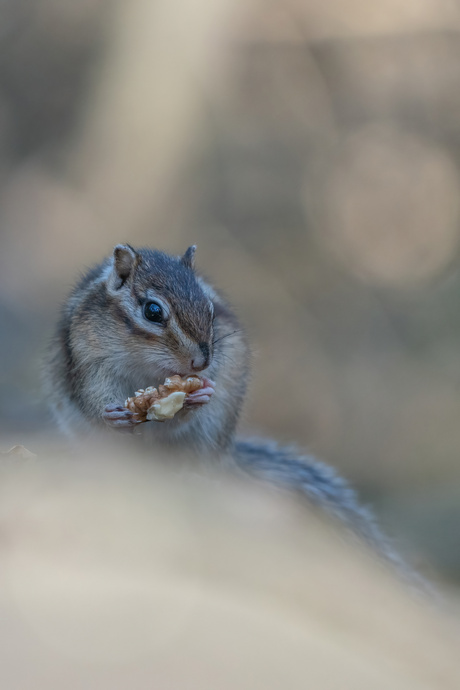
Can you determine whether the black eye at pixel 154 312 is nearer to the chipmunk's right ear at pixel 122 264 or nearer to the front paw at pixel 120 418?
the chipmunk's right ear at pixel 122 264

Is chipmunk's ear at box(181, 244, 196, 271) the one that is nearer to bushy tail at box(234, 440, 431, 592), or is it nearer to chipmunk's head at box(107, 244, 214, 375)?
chipmunk's head at box(107, 244, 214, 375)

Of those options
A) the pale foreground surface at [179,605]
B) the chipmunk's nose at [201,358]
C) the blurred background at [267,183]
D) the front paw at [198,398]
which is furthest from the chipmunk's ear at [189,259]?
the blurred background at [267,183]

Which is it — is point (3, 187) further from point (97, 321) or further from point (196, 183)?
point (97, 321)

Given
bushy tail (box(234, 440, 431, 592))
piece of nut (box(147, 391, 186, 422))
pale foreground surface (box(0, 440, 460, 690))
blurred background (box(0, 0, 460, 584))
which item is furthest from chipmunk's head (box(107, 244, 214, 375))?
blurred background (box(0, 0, 460, 584))

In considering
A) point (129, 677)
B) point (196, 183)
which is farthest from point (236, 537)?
point (196, 183)

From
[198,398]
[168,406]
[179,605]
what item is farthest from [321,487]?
[179,605]
